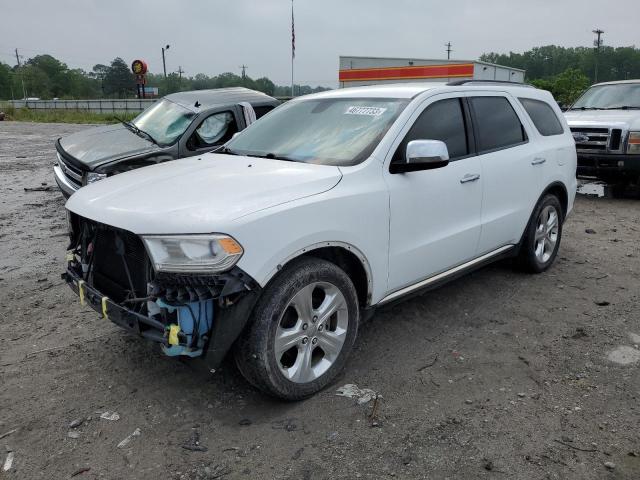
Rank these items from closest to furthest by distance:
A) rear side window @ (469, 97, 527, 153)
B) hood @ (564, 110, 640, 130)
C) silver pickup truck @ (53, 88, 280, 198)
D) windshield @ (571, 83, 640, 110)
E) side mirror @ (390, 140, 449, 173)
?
1. side mirror @ (390, 140, 449, 173)
2. rear side window @ (469, 97, 527, 153)
3. silver pickup truck @ (53, 88, 280, 198)
4. hood @ (564, 110, 640, 130)
5. windshield @ (571, 83, 640, 110)

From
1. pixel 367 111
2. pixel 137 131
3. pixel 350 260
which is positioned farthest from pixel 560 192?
pixel 137 131

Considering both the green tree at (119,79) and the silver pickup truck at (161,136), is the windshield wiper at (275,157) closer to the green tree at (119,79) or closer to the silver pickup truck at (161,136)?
the silver pickup truck at (161,136)

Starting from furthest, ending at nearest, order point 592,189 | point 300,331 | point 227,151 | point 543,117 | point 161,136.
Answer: point 592,189 → point 161,136 → point 543,117 → point 227,151 → point 300,331

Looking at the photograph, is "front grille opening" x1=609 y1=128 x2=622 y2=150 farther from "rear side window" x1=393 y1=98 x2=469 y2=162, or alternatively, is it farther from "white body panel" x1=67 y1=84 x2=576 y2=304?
"rear side window" x1=393 y1=98 x2=469 y2=162

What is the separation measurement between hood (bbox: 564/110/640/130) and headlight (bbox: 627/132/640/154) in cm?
10

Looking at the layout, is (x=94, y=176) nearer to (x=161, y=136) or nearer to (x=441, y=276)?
(x=161, y=136)

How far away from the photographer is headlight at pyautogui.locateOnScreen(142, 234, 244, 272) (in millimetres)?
2713

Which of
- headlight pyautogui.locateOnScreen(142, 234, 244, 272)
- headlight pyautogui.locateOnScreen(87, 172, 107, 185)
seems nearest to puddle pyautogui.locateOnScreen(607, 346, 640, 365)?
headlight pyautogui.locateOnScreen(142, 234, 244, 272)

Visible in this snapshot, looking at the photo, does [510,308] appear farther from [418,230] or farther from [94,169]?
[94,169]

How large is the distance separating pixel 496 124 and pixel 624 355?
2.06 meters

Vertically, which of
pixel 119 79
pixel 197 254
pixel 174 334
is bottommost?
pixel 174 334

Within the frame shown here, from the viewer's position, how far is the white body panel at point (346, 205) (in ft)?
9.35

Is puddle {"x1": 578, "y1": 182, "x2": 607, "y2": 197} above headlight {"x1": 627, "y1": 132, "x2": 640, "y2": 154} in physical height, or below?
below

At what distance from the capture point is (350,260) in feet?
11.3
